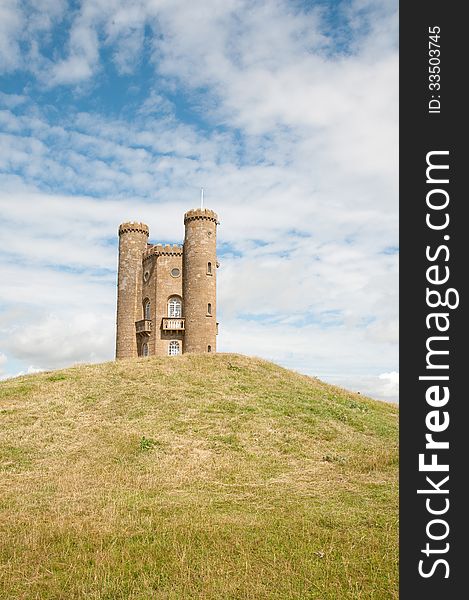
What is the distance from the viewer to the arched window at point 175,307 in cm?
4253

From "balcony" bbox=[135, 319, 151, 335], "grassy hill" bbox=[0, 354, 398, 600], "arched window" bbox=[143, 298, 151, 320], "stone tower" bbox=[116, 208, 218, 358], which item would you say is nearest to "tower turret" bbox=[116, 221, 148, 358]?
"stone tower" bbox=[116, 208, 218, 358]

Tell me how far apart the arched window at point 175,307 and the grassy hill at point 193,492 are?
47.9 feet

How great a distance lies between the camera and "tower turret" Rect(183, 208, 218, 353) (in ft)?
134

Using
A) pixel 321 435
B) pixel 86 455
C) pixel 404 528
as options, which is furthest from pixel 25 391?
pixel 404 528

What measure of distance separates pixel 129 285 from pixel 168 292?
4.57m

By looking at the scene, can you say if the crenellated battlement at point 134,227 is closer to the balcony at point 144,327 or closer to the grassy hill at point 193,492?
the balcony at point 144,327

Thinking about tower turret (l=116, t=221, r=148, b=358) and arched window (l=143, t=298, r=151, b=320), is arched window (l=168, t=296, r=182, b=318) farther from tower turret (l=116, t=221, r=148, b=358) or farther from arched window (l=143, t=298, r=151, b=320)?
tower turret (l=116, t=221, r=148, b=358)

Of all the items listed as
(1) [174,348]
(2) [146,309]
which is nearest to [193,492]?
(1) [174,348]

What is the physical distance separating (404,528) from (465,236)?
2.54m

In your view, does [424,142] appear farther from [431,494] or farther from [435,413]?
[431,494]

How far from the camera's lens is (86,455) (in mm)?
16953

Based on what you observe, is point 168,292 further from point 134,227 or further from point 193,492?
point 193,492

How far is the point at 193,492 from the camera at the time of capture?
1294 centimetres

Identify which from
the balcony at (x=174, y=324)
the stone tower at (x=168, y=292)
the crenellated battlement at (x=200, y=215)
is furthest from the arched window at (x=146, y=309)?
the crenellated battlement at (x=200, y=215)
